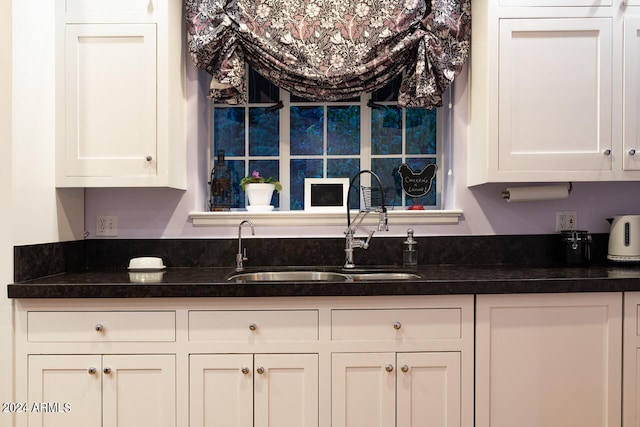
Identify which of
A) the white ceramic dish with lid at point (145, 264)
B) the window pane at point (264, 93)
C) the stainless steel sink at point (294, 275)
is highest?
the window pane at point (264, 93)

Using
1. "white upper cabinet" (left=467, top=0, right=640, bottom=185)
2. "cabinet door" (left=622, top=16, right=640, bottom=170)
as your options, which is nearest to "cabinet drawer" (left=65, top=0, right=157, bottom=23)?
"white upper cabinet" (left=467, top=0, right=640, bottom=185)

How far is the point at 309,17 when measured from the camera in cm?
241

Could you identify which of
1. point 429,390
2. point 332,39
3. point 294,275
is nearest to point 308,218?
point 294,275

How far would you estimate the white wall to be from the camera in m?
1.89

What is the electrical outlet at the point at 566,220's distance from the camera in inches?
101

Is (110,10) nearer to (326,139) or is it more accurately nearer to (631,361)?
(326,139)

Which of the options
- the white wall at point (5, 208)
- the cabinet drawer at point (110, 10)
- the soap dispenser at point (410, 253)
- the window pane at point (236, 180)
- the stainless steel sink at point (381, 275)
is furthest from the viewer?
the window pane at point (236, 180)

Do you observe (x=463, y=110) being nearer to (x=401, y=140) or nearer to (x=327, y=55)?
(x=401, y=140)

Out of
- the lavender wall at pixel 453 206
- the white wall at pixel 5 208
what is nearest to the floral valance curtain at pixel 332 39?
the lavender wall at pixel 453 206

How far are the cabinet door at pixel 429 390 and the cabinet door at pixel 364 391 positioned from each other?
0.14 ft

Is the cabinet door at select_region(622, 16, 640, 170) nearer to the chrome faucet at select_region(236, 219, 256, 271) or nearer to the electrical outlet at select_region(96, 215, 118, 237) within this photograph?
the chrome faucet at select_region(236, 219, 256, 271)

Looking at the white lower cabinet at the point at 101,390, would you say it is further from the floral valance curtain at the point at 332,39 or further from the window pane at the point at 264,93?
the window pane at the point at 264,93

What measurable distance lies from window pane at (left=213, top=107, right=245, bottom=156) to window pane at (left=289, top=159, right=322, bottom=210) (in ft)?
1.01

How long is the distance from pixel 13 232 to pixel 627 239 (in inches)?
106
